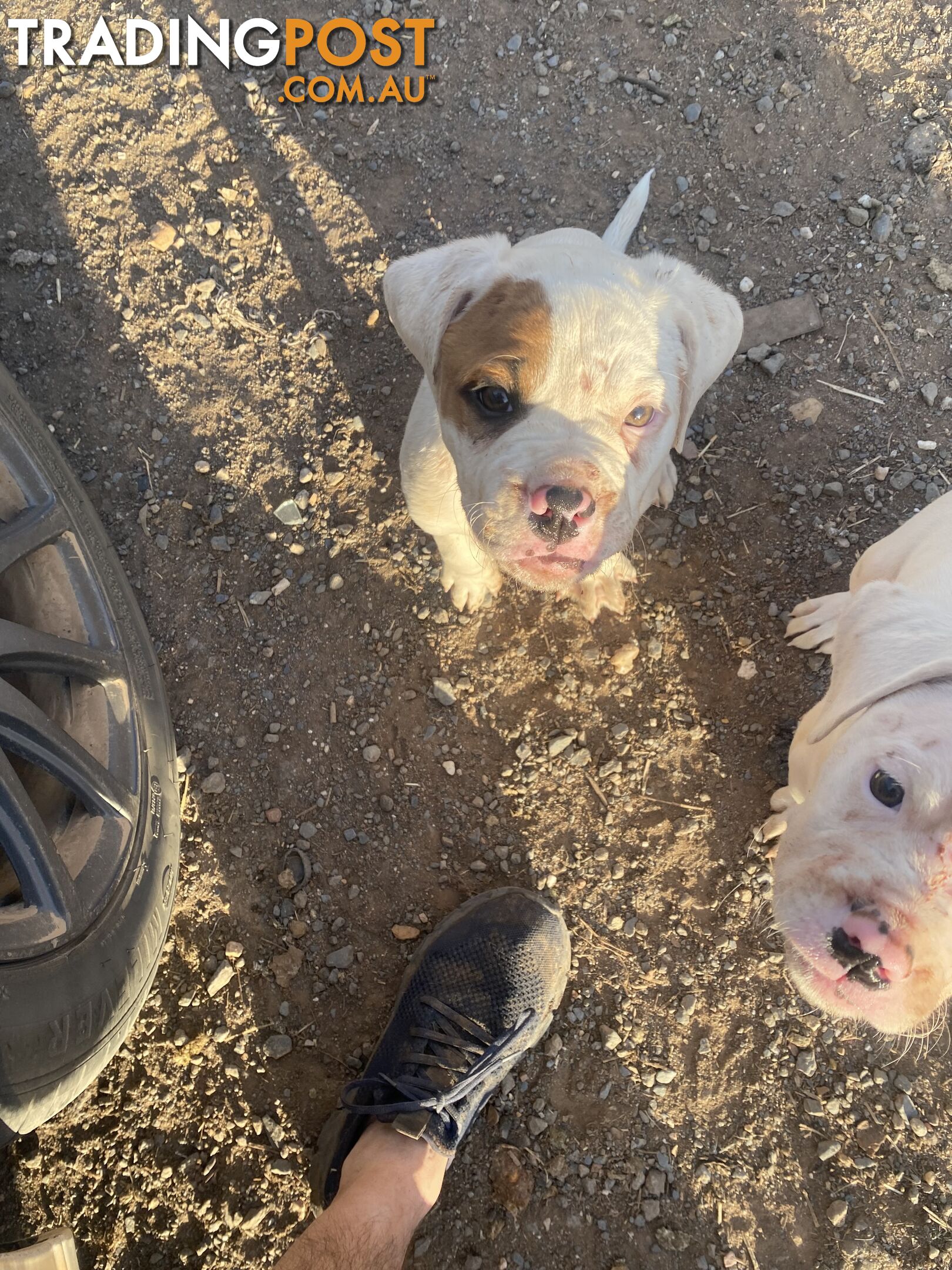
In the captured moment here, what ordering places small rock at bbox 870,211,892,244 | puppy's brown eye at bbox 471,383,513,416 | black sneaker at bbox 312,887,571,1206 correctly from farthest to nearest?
small rock at bbox 870,211,892,244 → black sneaker at bbox 312,887,571,1206 → puppy's brown eye at bbox 471,383,513,416

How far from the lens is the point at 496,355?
2248 millimetres

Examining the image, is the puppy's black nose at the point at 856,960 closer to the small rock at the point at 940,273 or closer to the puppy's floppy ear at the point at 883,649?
the puppy's floppy ear at the point at 883,649

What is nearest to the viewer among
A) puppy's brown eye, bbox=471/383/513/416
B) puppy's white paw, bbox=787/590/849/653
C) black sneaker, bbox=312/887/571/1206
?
puppy's brown eye, bbox=471/383/513/416

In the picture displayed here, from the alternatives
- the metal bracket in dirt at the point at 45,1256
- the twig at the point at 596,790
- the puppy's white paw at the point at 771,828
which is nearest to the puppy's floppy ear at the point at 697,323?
the twig at the point at 596,790

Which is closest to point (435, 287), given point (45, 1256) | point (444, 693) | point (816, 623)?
point (444, 693)

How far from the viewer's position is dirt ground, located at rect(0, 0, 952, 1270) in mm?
2924

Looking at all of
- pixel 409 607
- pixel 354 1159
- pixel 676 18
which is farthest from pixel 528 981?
pixel 676 18

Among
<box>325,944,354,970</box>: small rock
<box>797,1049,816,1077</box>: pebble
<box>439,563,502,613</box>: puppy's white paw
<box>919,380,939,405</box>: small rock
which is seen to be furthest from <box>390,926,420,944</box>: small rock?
<box>919,380,939,405</box>: small rock

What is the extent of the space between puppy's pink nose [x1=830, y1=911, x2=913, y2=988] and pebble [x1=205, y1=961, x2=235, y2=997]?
220 cm

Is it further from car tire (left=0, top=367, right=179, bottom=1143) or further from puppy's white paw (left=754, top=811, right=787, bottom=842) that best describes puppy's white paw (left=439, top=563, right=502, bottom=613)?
puppy's white paw (left=754, top=811, right=787, bottom=842)

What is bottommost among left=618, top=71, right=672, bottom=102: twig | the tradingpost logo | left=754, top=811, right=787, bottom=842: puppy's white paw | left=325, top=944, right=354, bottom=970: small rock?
left=325, top=944, right=354, bottom=970: small rock

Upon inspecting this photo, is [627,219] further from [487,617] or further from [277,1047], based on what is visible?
[277,1047]

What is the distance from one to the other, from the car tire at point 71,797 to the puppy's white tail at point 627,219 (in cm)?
234

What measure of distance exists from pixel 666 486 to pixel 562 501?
1.47 m
